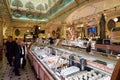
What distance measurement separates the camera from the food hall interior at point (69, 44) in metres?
2.34

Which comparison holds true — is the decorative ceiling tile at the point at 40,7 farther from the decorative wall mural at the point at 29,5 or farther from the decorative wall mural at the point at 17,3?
the decorative wall mural at the point at 17,3

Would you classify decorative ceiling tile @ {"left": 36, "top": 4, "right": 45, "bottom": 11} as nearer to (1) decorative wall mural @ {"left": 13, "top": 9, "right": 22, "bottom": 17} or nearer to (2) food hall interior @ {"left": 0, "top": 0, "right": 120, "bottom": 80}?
(2) food hall interior @ {"left": 0, "top": 0, "right": 120, "bottom": 80}

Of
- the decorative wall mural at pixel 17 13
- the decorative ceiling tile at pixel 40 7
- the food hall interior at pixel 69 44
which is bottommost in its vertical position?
the food hall interior at pixel 69 44

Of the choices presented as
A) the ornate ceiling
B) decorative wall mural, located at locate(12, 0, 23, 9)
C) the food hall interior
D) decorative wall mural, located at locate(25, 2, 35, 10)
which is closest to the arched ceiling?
the food hall interior

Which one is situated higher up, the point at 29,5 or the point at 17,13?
the point at 29,5

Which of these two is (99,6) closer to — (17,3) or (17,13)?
(17,3)

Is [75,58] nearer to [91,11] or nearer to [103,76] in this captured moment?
[103,76]

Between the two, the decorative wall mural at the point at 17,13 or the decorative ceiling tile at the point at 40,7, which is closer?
the decorative wall mural at the point at 17,13

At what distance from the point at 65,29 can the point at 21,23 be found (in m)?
13.1

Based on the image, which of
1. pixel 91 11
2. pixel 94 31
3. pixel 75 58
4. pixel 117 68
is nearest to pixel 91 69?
pixel 75 58

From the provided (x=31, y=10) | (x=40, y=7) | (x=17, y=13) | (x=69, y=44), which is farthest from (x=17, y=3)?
(x=69, y=44)

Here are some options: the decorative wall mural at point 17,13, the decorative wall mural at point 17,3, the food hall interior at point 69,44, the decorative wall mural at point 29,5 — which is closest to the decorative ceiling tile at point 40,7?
the food hall interior at point 69,44

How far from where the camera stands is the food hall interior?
2342 millimetres

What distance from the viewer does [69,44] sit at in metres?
9.54
